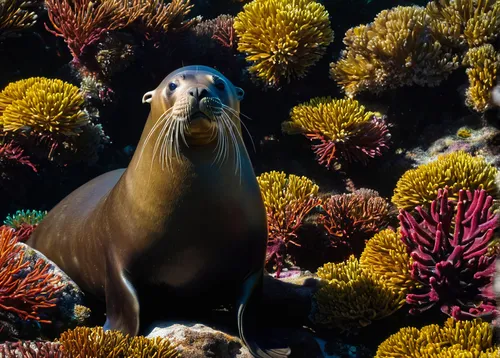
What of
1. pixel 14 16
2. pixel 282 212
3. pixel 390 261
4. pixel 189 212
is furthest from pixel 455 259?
pixel 14 16

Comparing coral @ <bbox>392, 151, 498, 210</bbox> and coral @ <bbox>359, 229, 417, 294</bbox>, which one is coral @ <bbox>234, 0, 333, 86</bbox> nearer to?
coral @ <bbox>392, 151, 498, 210</bbox>

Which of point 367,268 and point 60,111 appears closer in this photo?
point 367,268

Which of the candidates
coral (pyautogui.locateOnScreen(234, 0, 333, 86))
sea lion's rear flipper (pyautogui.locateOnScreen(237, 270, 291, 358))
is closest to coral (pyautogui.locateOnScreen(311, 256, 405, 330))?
sea lion's rear flipper (pyautogui.locateOnScreen(237, 270, 291, 358))

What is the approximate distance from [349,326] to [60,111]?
10.7ft

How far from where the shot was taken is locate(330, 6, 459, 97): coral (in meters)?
5.64

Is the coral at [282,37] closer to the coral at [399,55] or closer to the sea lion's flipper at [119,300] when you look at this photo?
the coral at [399,55]

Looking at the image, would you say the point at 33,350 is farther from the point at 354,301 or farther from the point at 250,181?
the point at 354,301

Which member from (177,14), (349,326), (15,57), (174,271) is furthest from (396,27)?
(15,57)

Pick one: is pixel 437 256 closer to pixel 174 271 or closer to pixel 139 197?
pixel 174 271

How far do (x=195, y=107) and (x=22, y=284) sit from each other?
5.04 feet

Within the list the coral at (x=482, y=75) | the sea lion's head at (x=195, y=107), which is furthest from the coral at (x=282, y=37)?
the sea lion's head at (x=195, y=107)

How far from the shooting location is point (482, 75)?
539cm

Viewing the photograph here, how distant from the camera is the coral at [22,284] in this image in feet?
11.4

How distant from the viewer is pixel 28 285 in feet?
11.8
